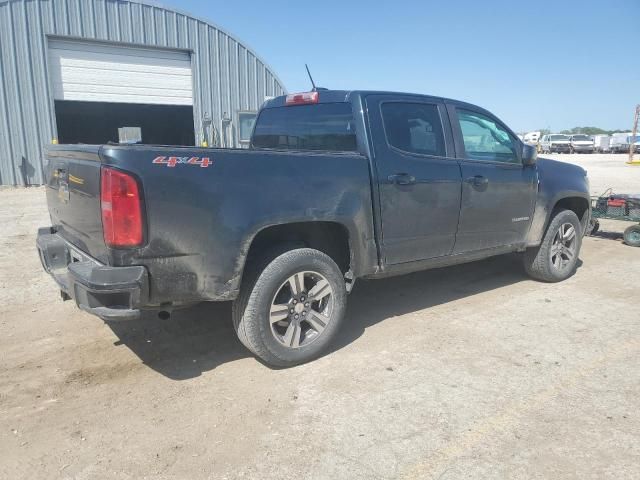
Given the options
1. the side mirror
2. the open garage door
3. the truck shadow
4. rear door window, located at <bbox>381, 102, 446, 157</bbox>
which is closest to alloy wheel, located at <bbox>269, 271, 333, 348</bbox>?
the truck shadow

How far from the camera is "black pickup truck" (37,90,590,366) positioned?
2.95 meters

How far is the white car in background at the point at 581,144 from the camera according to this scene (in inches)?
1821

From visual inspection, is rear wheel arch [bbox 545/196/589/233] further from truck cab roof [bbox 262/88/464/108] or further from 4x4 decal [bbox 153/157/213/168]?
4x4 decal [bbox 153/157/213/168]

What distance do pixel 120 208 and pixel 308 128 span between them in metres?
2.09

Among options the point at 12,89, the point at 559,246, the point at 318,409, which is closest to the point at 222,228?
the point at 318,409

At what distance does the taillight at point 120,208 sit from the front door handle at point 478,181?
9.49 feet

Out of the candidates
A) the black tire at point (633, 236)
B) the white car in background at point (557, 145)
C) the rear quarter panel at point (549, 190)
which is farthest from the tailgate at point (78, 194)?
the white car in background at point (557, 145)

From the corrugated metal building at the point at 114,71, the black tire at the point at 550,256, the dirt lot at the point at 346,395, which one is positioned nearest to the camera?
the dirt lot at the point at 346,395

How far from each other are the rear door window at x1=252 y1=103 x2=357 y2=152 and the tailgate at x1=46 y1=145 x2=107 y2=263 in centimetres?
183

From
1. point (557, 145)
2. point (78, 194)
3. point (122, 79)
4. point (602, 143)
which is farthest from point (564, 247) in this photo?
point (602, 143)

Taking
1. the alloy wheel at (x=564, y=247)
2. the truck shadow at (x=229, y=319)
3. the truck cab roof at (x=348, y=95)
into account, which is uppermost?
the truck cab roof at (x=348, y=95)

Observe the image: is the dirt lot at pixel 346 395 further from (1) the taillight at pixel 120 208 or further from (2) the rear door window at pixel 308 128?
(2) the rear door window at pixel 308 128

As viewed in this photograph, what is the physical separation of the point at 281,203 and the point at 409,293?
99.0 inches

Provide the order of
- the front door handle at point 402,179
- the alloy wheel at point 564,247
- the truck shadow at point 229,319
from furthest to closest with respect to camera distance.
Answer: 1. the alloy wheel at point 564,247
2. the front door handle at point 402,179
3. the truck shadow at point 229,319
